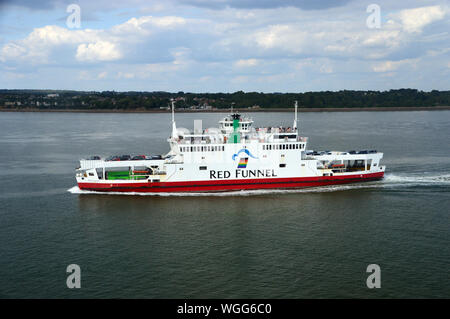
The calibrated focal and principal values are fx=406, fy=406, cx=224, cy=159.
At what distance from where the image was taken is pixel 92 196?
33312mm

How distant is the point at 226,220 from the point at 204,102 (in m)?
164

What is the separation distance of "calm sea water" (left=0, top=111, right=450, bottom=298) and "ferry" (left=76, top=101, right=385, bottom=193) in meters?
1.12

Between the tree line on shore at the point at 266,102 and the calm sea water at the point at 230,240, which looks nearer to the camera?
the calm sea water at the point at 230,240

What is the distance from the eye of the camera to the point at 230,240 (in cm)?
2408

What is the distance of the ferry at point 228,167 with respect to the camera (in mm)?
34000

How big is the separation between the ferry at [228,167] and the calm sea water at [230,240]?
1123mm

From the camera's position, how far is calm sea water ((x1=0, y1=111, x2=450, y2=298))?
19047 mm

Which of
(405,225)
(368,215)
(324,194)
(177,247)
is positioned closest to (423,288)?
(405,225)

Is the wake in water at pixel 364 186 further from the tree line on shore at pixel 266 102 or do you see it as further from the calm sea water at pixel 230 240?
the tree line on shore at pixel 266 102

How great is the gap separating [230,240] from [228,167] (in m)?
11.1

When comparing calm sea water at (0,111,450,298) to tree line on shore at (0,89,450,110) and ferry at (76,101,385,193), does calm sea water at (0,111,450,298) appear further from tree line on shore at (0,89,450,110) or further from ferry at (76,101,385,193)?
tree line on shore at (0,89,450,110)

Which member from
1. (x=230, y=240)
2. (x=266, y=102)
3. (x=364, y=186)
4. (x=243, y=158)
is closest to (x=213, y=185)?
(x=243, y=158)

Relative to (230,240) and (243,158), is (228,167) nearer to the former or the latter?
(243,158)

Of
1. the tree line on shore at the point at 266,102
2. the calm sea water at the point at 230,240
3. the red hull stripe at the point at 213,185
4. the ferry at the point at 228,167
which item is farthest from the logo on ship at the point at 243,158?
the tree line on shore at the point at 266,102
